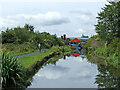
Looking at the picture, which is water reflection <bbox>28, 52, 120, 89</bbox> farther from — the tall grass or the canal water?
the tall grass

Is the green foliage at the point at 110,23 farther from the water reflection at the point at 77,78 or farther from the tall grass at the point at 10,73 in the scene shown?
the tall grass at the point at 10,73

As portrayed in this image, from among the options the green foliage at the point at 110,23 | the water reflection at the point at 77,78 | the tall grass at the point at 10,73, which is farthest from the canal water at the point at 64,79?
the green foliage at the point at 110,23

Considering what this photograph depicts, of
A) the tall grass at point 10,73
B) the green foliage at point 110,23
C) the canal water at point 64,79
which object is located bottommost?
the canal water at point 64,79

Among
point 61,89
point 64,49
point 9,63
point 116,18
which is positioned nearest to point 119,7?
point 116,18

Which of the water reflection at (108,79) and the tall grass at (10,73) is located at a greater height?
the tall grass at (10,73)

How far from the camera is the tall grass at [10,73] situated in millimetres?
7191

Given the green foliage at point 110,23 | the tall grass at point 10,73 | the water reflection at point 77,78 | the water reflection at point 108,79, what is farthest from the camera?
the green foliage at point 110,23

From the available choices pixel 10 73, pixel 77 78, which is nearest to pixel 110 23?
pixel 77 78

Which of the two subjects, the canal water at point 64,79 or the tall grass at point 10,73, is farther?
the canal water at point 64,79

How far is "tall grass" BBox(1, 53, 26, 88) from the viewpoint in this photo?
23.6 ft

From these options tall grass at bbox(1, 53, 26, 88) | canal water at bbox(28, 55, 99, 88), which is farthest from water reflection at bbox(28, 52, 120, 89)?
tall grass at bbox(1, 53, 26, 88)

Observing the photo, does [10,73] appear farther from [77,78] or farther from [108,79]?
[108,79]

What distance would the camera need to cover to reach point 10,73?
7.61m

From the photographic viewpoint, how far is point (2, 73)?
713 cm
